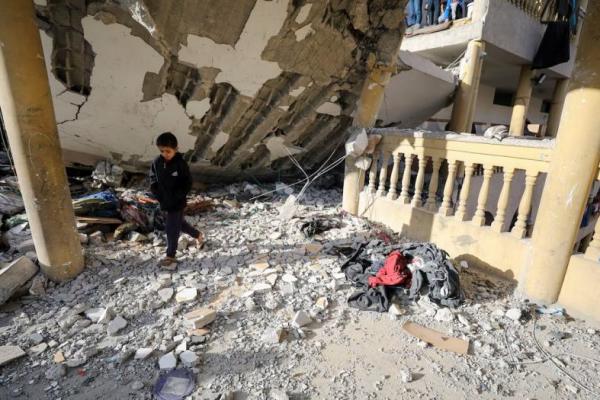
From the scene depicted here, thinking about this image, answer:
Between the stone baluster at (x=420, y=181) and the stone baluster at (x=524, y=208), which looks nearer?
the stone baluster at (x=524, y=208)

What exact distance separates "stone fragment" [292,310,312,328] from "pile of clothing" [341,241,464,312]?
0.44 m

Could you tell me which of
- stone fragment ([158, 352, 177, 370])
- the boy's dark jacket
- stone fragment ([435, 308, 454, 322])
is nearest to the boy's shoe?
the boy's dark jacket

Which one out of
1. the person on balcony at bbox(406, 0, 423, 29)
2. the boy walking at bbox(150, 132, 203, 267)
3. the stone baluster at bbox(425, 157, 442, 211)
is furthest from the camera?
the person on balcony at bbox(406, 0, 423, 29)

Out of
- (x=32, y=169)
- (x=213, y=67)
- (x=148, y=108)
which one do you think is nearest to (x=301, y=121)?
(x=213, y=67)

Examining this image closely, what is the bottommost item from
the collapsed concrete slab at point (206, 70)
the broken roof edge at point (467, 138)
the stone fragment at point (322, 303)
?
the stone fragment at point (322, 303)

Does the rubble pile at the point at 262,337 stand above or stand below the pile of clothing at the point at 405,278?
below

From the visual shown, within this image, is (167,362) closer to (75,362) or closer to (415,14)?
(75,362)

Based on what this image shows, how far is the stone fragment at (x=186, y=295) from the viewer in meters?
2.63

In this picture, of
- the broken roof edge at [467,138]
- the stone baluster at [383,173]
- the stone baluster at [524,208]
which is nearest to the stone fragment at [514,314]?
the stone baluster at [524,208]

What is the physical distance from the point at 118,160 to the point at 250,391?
451 centimetres

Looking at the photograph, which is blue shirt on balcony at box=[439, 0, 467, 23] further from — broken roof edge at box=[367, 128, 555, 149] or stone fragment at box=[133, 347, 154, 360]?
stone fragment at box=[133, 347, 154, 360]

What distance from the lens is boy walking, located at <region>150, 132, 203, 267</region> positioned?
9.45 ft

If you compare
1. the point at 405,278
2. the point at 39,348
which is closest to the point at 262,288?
the point at 405,278

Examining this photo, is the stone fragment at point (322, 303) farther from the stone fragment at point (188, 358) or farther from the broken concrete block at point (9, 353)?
the broken concrete block at point (9, 353)
